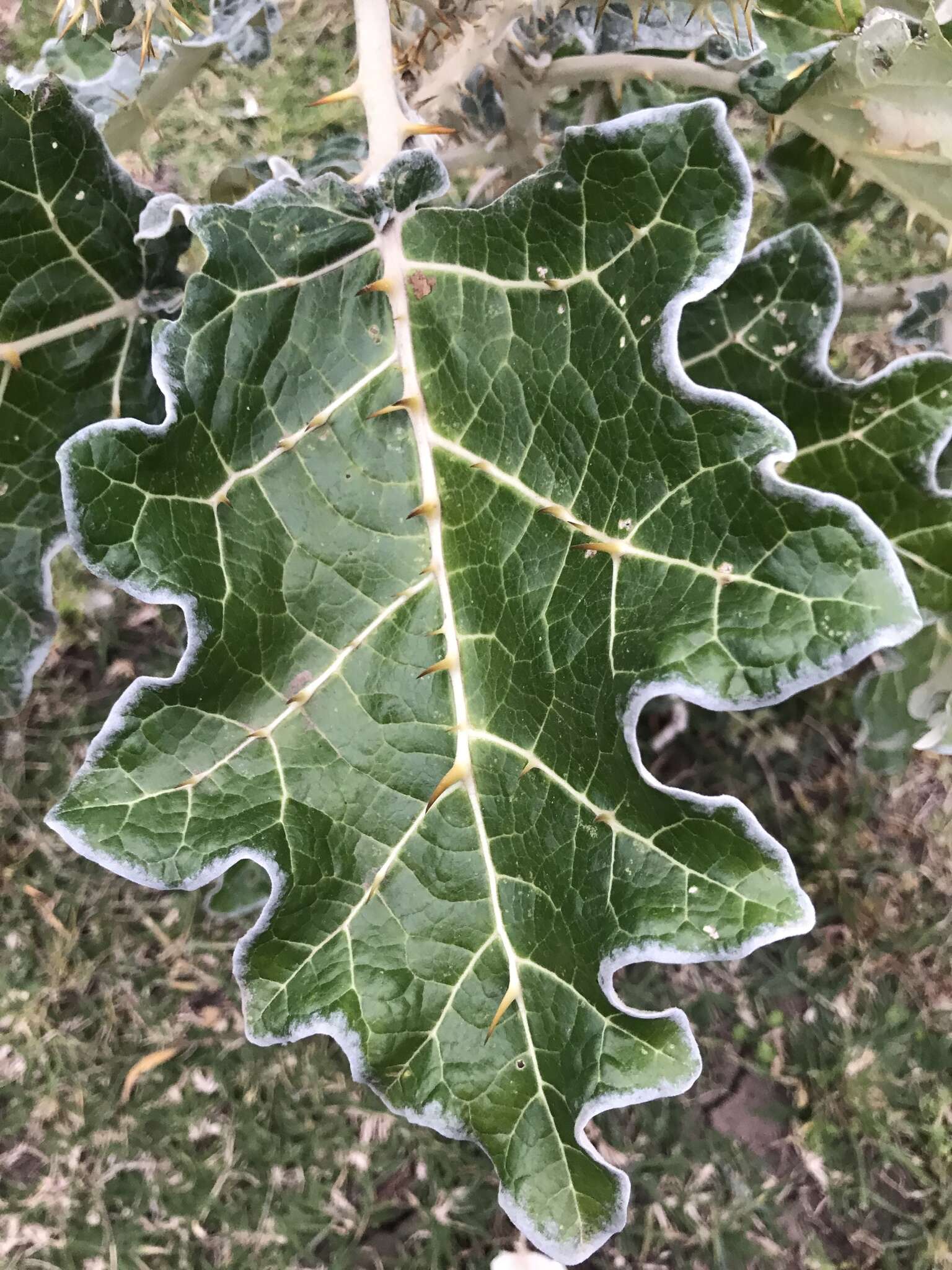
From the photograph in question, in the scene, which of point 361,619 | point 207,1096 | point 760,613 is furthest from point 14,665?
point 207,1096

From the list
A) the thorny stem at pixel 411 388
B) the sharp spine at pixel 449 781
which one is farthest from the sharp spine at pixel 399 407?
the sharp spine at pixel 449 781

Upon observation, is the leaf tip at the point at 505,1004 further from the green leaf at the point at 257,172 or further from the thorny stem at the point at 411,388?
the green leaf at the point at 257,172

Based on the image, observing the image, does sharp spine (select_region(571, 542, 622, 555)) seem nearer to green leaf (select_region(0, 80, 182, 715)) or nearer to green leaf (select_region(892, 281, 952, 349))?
green leaf (select_region(0, 80, 182, 715))

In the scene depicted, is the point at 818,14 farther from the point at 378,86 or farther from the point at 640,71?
the point at 378,86

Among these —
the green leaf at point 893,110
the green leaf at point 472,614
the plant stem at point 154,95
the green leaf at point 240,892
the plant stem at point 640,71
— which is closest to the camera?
the green leaf at point 472,614

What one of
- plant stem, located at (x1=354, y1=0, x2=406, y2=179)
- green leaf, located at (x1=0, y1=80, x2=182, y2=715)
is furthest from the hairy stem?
plant stem, located at (x1=354, y1=0, x2=406, y2=179)

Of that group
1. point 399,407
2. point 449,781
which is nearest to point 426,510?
point 399,407
